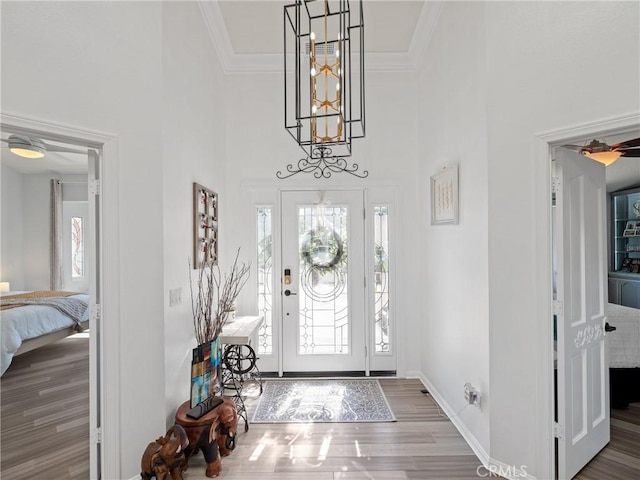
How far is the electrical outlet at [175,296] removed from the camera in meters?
2.28

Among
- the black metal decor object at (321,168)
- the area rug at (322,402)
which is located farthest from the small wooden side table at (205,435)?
the black metal decor object at (321,168)

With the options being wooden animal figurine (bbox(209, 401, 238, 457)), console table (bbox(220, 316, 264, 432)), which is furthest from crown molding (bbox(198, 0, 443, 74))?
wooden animal figurine (bbox(209, 401, 238, 457))

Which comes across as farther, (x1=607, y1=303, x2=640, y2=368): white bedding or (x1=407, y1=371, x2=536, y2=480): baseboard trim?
(x1=607, y1=303, x2=640, y2=368): white bedding

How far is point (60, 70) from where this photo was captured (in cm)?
177

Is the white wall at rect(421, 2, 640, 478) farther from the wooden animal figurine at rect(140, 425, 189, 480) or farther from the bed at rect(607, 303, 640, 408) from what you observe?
the wooden animal figurine at rect(140, 425, 189, 480)

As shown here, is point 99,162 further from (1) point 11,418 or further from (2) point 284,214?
(1) point 11,418

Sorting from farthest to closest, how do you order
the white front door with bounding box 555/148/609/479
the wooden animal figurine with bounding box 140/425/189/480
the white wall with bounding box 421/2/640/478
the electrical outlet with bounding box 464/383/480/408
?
the electrical outlet with bounding box 464/383/480/408, the white front door with bounding box 555/148/609/479, the wooden animal figurine with bounding box 140/425/189/480, the white wall with bounding box 421/2/640/478

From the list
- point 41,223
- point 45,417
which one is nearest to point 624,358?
point 45,417

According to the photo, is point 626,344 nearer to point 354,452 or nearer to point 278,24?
point 354,452

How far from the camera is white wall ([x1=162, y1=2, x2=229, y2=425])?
7.39ft

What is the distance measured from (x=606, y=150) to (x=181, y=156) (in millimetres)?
2880

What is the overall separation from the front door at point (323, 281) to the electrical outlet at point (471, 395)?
1.42 m

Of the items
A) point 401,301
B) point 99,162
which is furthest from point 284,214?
point 99,162

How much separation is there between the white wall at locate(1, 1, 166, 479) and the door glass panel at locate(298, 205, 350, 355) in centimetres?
183
